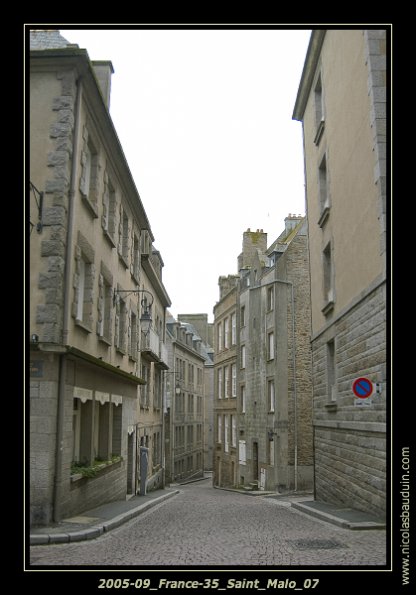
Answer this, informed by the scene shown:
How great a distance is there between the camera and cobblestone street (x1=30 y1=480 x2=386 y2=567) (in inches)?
323

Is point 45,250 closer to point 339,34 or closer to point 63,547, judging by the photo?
point 63,547

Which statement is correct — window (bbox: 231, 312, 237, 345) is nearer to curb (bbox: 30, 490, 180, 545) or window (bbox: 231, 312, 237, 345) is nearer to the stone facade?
the stone facade

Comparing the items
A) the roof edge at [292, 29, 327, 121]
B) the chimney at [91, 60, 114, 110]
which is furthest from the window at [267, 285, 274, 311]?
the chimney at [91, 60, 114, 110]

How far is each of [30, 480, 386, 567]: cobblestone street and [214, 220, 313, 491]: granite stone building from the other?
15.4 m

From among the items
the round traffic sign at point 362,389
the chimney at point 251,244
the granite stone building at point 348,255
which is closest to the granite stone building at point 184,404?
the chimney at point 251,244

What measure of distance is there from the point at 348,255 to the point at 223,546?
7117mm

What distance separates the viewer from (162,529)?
11.8m

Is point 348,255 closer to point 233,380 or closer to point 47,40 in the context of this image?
point 47,40

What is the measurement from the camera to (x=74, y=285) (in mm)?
12688

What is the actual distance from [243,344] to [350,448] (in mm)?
22617

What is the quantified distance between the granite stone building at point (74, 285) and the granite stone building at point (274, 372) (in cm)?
1141

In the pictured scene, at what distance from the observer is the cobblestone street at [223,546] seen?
820cm

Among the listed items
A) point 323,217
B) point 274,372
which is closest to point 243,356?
point 274,372

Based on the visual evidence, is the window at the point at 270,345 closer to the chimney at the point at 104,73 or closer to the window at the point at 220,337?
the window at the point at 220,337
